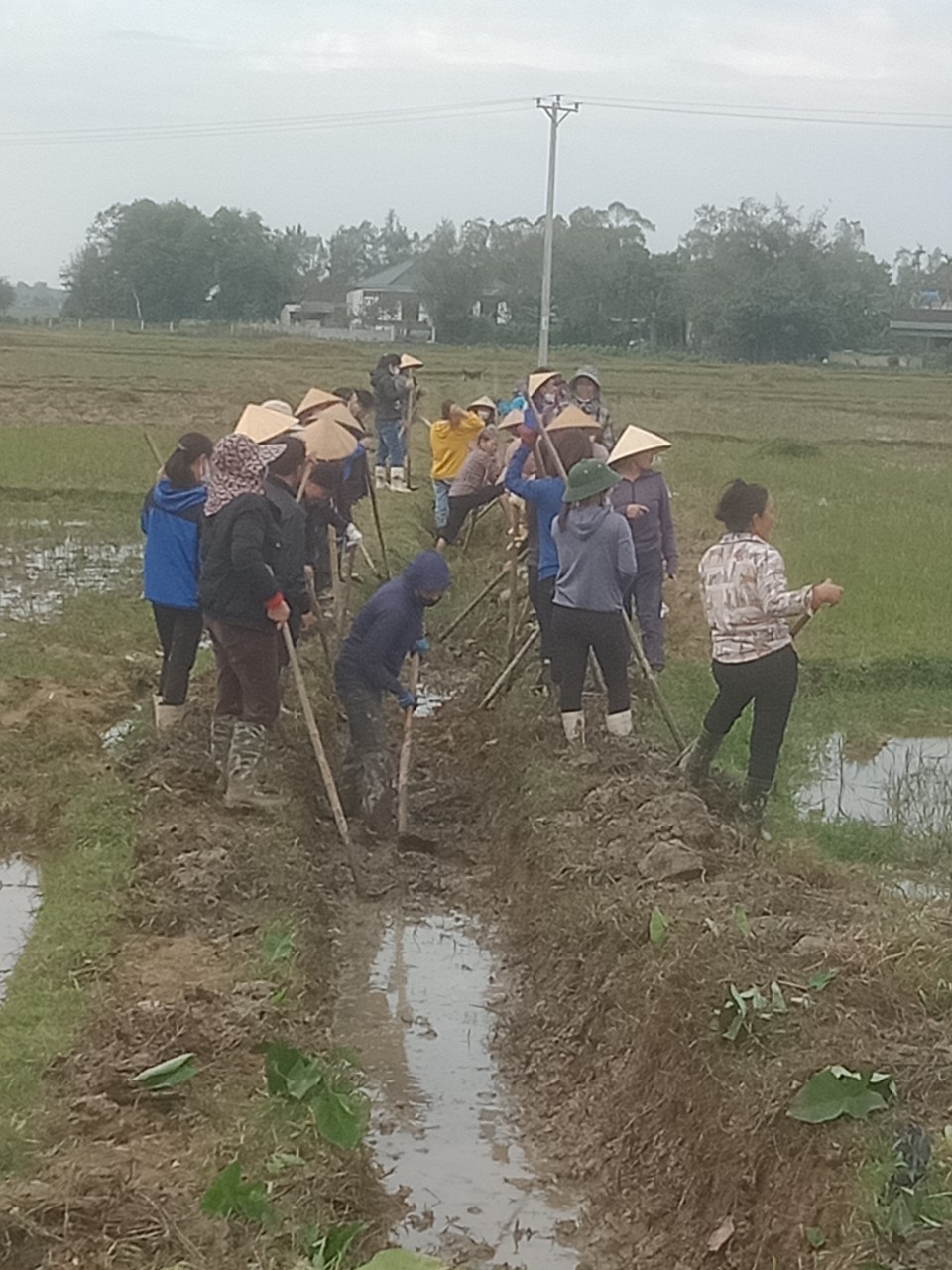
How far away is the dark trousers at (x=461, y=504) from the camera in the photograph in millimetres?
13195

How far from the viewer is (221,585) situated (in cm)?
721

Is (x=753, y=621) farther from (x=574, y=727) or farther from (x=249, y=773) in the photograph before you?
(x=249, y=773)

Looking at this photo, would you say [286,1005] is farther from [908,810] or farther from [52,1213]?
[908,810]

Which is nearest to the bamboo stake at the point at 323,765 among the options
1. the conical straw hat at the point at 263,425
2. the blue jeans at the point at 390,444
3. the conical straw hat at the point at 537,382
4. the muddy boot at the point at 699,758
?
the conical straw hat at the point at 263,425

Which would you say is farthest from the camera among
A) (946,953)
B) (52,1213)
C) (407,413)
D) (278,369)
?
(278,369)

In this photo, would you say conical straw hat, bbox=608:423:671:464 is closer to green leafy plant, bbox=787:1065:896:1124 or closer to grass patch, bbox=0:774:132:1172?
grass patch, bbox=0:774:132:1172

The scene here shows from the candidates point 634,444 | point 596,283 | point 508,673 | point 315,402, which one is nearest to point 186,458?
point 634,444

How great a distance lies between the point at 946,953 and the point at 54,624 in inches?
311

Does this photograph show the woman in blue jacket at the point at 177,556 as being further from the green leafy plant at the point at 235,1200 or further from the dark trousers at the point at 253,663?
the green leafy plant at the point at 235,1200

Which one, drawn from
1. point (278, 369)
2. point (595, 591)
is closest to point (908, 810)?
point (595, 591)

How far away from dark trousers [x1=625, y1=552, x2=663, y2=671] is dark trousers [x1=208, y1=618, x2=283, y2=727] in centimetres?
233

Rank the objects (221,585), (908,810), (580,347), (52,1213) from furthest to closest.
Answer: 1. (580,347)
2. (908,810)
3. (221,585)
4. (52,1213)

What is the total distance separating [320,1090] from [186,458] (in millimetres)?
3780

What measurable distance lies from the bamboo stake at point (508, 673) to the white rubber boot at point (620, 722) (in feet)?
4.25
